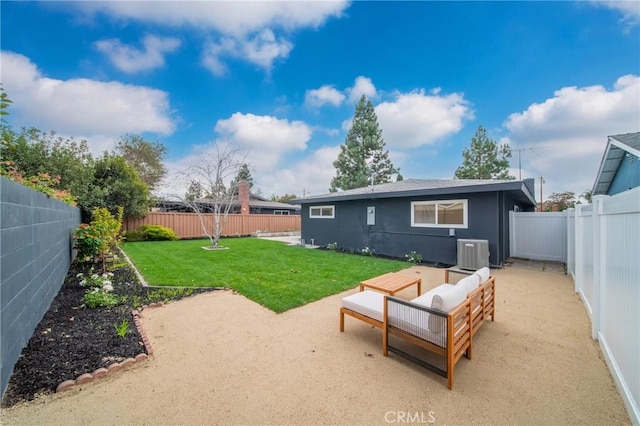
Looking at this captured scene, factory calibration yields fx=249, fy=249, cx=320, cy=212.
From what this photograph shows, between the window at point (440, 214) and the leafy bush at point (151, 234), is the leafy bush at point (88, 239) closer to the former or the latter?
the leafy bush at point (151, 234)

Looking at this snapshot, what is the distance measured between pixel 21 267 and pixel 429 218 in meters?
9.32

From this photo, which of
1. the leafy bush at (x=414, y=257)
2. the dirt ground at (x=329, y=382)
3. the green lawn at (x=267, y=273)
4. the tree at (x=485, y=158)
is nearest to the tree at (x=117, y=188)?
the green lawn at (x=267, y=273)

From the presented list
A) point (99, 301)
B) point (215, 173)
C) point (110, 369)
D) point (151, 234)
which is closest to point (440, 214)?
point (110, 369)

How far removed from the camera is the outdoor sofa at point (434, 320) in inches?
95.2

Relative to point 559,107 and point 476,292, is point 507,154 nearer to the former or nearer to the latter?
point 559,107

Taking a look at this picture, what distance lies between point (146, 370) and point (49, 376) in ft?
2.65

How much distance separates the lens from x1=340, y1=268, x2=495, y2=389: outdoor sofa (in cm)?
242

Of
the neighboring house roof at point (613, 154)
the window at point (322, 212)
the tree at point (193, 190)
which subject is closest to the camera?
the neighboring house roof at point (613, 154)

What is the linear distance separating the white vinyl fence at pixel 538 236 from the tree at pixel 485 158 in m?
19.0

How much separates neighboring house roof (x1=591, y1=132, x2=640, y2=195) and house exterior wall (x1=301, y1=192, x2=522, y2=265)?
2641 mm

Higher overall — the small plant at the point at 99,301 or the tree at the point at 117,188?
the tree at the point at 117,188

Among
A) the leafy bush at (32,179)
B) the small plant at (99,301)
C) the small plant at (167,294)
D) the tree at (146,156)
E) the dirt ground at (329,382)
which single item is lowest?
the dirt ground at (329,382)

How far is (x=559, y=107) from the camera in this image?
1095 cm

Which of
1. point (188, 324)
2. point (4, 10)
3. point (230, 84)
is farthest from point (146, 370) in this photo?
point (230, 84)
